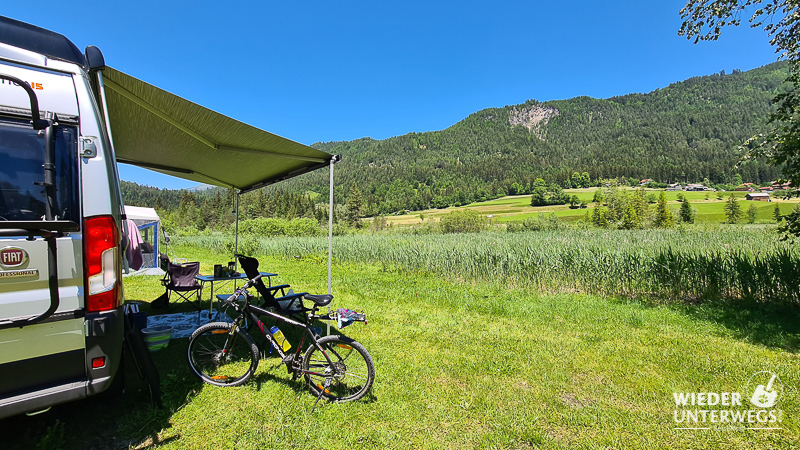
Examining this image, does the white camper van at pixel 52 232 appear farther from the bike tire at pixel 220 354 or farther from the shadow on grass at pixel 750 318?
the shadow on grass at pixel 750 318

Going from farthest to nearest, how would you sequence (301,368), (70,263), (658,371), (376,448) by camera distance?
(658,371) → (301,368) → (376,448) → (70,263)

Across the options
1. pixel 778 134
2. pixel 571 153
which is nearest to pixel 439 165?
pixel 571 153

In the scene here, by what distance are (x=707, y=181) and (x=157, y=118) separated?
345ft

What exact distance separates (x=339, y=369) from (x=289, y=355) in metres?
0.50

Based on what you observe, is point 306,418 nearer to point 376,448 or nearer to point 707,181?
point 376,448

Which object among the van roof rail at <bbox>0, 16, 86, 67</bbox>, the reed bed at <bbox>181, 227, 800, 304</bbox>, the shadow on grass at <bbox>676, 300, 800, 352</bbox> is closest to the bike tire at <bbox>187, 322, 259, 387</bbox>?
the van roof rail at <bbox>0, 16, 86, 67</bbox>

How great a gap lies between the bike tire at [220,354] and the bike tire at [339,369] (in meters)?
0.56

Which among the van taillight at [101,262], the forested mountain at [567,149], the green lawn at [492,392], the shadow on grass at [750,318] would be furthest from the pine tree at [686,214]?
the van taillight at [101,262]

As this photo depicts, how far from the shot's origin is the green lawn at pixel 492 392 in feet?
7.52

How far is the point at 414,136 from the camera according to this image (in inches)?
6388

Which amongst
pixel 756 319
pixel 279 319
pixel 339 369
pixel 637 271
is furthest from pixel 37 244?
pixel 637 271

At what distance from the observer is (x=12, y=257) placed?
61.7 inches

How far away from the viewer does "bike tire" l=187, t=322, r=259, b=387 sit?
2943mm

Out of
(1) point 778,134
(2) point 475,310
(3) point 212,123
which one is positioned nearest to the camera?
(3) point 212,123
